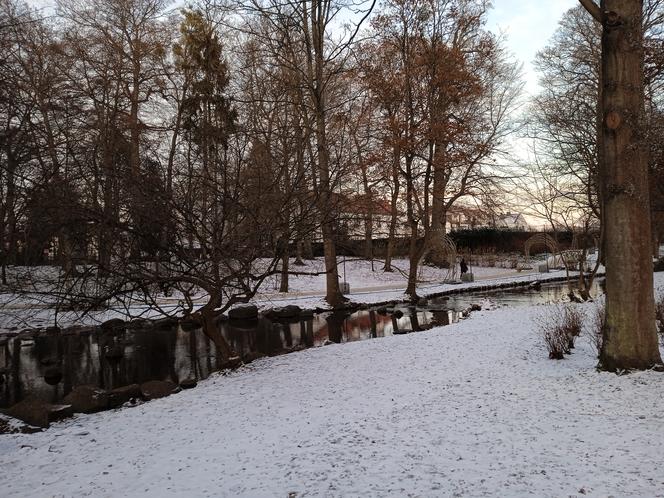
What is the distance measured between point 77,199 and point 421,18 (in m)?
16.8

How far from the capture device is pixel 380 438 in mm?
4895

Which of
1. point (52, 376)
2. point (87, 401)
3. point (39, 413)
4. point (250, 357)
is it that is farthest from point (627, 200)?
point (52, 376)

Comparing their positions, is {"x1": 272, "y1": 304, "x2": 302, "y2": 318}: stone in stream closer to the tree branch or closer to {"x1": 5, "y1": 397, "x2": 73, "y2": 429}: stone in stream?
{"x1": 5, "y1": 397, "x2": 73, "y2": 429}: stone in stream

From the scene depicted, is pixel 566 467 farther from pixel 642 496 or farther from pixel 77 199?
pixel 77 199

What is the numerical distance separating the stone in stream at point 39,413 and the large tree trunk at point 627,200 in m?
7.28

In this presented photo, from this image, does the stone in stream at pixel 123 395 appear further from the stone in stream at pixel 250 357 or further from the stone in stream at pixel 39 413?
the stone in stream at pixel 250 357

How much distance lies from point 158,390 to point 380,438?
4593 millimetres

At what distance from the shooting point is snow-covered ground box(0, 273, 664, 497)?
3.91 meters

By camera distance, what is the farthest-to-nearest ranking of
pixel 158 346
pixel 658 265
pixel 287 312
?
pixel 658 265 → pixel 287 312 → pixel 158 346

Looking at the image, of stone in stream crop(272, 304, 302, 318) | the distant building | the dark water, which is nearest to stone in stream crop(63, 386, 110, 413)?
the dark water

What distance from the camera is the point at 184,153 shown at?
874 centimetres

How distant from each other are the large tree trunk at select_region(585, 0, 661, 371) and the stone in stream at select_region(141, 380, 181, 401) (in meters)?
6.41

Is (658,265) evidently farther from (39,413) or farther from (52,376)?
(39,413)

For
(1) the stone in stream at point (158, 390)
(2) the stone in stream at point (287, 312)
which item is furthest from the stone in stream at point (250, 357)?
(2) the stone in stream at point (287, 312)
